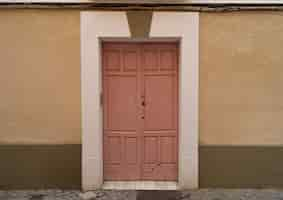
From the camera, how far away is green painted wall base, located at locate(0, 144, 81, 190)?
6.01m

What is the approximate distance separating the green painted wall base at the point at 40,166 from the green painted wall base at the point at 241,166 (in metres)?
2.07

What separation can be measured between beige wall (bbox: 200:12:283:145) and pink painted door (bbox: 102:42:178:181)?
57 cm

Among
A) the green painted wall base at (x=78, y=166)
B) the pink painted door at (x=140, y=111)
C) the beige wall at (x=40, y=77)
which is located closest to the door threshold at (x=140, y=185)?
the pink painted door at (x=140, y=111)

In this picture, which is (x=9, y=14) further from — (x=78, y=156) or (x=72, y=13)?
(x=78, y=156)

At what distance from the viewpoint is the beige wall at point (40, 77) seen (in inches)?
230

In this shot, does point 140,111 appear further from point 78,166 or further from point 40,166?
point 40,166

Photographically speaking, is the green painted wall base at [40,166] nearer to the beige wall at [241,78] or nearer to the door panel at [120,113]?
the door panel at [120,113]

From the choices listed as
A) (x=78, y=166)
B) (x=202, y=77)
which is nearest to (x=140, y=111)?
(x=202, y=77)

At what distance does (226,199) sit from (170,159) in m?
1.12

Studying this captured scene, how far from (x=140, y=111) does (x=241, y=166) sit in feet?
6.05

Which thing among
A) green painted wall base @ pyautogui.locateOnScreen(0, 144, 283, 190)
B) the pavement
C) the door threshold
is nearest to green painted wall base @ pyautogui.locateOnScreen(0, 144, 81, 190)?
green painted wall base @ pyautogui.locateOnScreen(0, 144, 283, 190)

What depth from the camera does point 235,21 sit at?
5863 millimetres

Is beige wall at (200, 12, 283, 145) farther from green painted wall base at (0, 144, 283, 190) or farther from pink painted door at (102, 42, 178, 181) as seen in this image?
pink painted door at (102, 42, 178, 181)

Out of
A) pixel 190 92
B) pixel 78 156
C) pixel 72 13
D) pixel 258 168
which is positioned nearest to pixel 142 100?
pixel 190 92
